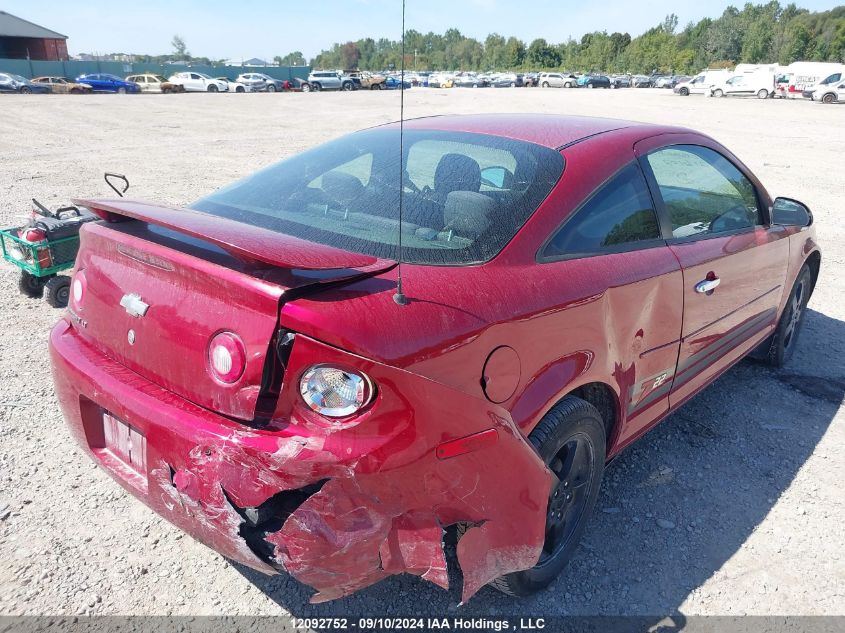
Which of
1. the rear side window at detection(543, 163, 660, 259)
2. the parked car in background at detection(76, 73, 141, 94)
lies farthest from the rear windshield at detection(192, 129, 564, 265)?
the parked car in background at detection(76, 73, 141, 94)

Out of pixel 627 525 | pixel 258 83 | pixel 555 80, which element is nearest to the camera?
pixel 627 525

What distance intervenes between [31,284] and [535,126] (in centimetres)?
432

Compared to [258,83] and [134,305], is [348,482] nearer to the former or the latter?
[134,305]

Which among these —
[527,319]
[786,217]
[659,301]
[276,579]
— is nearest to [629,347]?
[659,301]

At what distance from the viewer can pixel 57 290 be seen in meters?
4.84

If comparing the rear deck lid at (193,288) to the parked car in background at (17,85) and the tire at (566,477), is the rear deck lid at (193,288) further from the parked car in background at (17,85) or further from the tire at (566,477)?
the parked car in background at (17,85)


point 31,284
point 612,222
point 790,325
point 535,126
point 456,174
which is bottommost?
point 31,284

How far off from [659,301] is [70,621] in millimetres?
2468

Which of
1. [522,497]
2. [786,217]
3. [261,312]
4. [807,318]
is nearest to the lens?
[261,312]

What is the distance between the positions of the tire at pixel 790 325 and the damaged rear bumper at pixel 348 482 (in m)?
2.96

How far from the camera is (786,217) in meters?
3.63

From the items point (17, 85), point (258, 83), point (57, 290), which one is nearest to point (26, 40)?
point (258, 83)

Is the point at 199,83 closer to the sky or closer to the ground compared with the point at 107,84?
closer to the sky

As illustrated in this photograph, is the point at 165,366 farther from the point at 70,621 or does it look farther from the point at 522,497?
the point at 522,497
